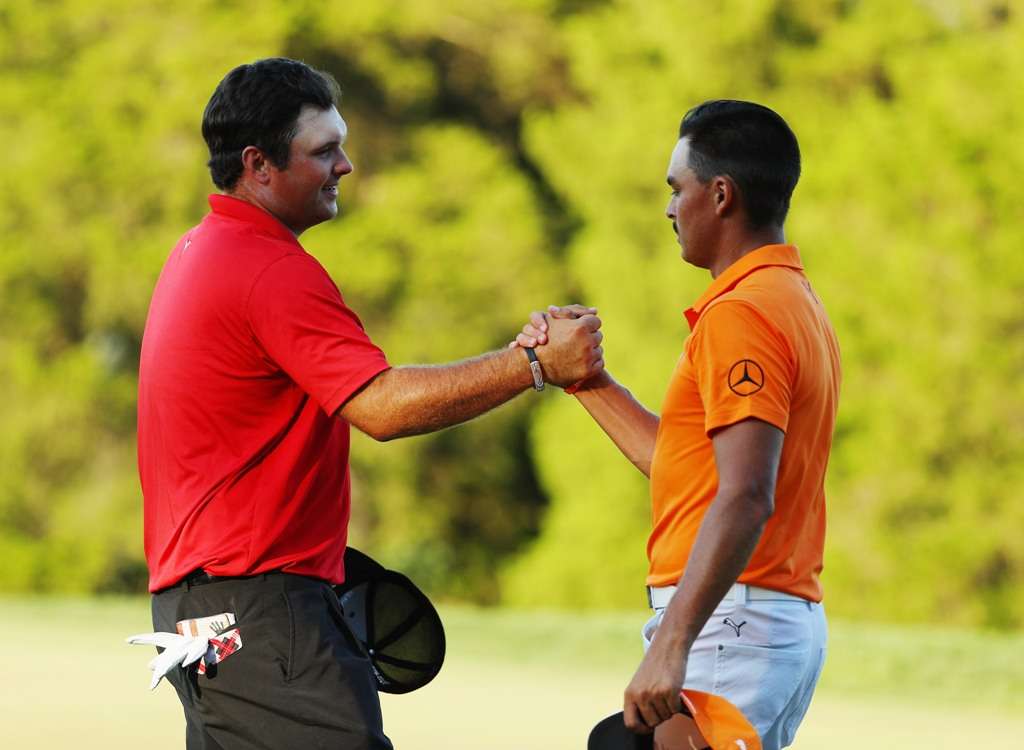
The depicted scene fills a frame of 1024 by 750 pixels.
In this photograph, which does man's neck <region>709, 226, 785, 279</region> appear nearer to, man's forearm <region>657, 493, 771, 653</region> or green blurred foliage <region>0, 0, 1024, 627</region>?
man's forearm <region>657, 493, 771, 653</region>

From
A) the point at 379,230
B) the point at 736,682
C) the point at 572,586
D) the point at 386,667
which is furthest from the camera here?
the point at 379,230

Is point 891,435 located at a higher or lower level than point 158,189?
lower

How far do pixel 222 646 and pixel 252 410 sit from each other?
51cm

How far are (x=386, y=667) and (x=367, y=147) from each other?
809 inches

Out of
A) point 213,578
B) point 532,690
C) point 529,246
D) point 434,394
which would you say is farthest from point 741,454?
point 529,246

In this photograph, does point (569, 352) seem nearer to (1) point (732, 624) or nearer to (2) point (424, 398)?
(2) point (424, 398)

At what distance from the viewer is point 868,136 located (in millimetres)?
18297

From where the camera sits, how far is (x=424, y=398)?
143 inches

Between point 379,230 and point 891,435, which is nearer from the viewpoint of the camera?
point 891,435

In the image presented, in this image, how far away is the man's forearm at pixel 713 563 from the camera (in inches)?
119

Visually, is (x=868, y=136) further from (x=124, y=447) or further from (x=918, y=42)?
(x=124, y=447)

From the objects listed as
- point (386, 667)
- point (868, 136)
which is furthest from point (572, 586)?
point (386, 667)

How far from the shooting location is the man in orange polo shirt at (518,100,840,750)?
10.0 feet

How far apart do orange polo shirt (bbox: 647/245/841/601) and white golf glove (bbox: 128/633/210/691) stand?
39.2 inches
